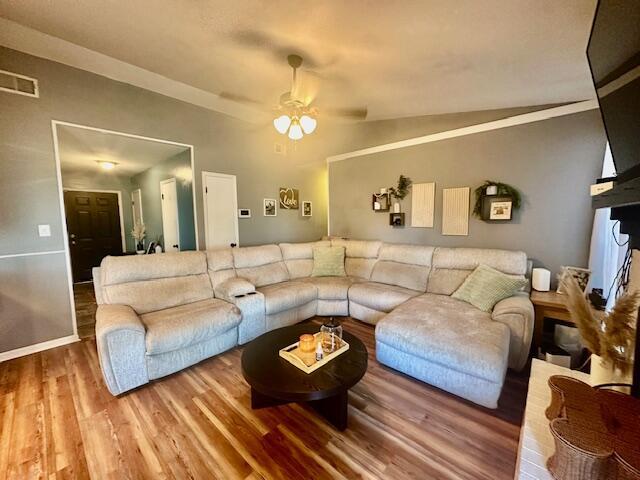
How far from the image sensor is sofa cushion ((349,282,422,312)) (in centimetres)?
285

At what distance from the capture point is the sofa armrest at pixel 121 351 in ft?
6.01

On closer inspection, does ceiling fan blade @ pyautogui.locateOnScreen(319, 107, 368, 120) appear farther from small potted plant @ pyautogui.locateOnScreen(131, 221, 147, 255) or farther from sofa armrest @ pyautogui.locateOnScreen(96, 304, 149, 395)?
small potted plant @ pyautogui.locateOnScreen(131, 221, 147, 255)

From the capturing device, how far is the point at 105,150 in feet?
12.7

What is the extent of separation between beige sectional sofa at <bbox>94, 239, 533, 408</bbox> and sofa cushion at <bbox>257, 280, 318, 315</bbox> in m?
0.01

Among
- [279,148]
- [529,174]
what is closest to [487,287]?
[529,174]

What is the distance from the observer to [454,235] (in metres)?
3.54

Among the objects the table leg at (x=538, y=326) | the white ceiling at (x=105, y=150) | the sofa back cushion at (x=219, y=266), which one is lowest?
the table leg at (x=538, y=326)

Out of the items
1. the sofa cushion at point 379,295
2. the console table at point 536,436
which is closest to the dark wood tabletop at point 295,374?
the console table at point 536,436

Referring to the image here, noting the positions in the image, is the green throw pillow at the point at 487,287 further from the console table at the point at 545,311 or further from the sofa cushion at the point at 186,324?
the sofa cushion at the point at 186,324

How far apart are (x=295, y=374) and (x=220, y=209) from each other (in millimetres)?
3222

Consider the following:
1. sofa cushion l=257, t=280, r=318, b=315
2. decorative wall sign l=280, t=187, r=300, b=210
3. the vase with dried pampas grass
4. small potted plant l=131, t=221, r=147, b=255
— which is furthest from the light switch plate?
the vase with dried pampas grass

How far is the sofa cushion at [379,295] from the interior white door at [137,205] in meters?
5.53

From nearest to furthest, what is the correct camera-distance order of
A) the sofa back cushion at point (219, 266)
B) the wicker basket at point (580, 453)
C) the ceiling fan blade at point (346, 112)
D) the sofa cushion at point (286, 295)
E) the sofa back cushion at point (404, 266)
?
1. the wicker basket at point (580, 453)
2. the ceiling fan blade at point (346, 112)
3. the sofa cushion at point (286, 295)
4. the sofa back cushion at point (219, 266)
5. the sofa back cushion at point (404, 266)

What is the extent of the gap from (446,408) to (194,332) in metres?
2.06
